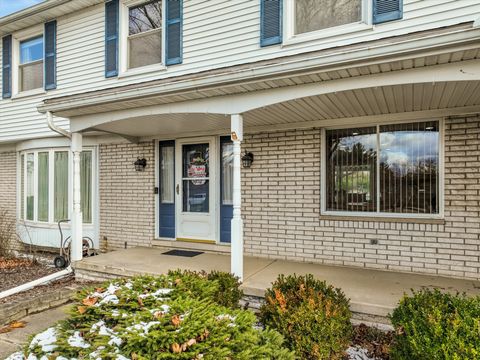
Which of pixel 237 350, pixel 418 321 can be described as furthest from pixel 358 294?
pixel 237 350

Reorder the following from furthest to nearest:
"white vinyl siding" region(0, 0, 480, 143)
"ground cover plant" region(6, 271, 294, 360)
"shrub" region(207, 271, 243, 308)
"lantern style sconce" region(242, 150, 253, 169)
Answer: "lantern style sconce" region(242, 150, 253, 169) < "white vinyl siding" region(0, 0, 480, 143) < "shrub" region(207, 271, 243, 308) < "ground cover plant" region(6, 271, 294, 360)

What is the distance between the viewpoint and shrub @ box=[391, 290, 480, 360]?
6.95 feet

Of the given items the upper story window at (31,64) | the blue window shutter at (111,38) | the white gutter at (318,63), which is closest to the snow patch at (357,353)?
the white gutter at (318,63)

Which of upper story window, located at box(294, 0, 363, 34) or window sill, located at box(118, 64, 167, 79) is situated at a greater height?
upper story window, located at box(294, 0, 363, 34)

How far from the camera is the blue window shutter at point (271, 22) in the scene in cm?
557

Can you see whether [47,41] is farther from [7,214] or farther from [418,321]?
[418,321]

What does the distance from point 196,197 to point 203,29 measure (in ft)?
10.5

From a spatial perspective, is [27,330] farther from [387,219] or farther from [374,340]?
[387,219]

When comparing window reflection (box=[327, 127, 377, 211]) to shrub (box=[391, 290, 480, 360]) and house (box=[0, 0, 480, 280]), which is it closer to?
house (box=[0, 0, 480, 280])

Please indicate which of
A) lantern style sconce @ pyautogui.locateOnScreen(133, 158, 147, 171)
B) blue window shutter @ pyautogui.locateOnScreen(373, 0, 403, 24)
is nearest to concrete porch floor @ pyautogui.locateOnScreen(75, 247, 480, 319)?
lantern style sconce @ pyautogui.locateOnScreen(133, 158, 147, 171)

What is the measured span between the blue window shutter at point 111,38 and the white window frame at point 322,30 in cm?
379

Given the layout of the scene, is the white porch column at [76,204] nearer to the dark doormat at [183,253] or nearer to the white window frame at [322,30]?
the dark doormat at [183,253]

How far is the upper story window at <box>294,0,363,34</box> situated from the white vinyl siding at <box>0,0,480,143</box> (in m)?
0.27

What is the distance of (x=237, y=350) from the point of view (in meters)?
2.20
